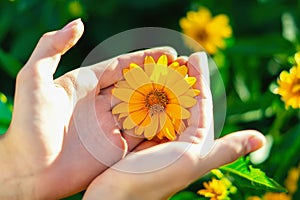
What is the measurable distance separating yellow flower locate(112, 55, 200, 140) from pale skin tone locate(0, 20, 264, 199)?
0.03 metres

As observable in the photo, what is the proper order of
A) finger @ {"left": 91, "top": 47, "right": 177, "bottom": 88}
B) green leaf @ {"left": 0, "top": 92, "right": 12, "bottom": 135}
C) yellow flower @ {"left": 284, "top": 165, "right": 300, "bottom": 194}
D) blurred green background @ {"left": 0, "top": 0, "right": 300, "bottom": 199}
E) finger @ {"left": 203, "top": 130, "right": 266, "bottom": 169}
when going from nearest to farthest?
finger @ {"left": 203, "top": 130, "right": 266, "bottom": 169} < finger @ {"left": 91, "top": 47, "right": 177, "bottom": 88} < green leaf @ {"left": 0, "top": 92, "right": 12, "bottom": 135} < yellow flower @ {"left": 284, "top": 165, "right": 300, "bottom": 194} < blurred green background @ {"left": 0, "top": 0, "right": 300, "bottom": 199}

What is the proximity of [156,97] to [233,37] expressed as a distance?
0.90 metres

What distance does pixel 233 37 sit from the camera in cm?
222

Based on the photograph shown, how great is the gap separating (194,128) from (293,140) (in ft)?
2.05

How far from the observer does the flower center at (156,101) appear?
4.50 ft

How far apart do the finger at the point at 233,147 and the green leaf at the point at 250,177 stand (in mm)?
155

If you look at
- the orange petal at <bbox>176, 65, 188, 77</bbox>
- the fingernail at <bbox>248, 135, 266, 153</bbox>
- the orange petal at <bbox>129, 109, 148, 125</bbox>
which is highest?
the orange petal at <bbox>176, 65, 188, 77</bbox>

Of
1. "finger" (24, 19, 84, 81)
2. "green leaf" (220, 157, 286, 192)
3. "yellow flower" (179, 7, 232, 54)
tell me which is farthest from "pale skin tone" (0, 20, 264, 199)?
"yellow flower" (179, 7, 232, 54)

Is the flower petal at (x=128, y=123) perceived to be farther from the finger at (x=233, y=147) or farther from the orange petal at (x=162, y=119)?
the finger at (x=233, y=147)

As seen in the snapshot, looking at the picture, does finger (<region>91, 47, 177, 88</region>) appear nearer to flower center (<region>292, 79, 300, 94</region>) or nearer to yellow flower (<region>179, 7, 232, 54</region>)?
flower center (<region>292, 79, 300, 94</region>)

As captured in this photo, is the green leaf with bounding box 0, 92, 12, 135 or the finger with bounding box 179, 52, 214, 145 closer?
the finger with bounding box 179, 52, 214, 145

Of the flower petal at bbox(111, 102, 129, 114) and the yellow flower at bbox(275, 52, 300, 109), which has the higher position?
the flower petal at bbox(111, 102, 129, 114)

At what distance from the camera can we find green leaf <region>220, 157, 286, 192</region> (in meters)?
1.35

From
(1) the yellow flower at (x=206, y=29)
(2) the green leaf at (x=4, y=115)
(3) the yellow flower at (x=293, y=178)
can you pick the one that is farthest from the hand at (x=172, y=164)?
(1) the yellow flower at (x=206, y=29)
